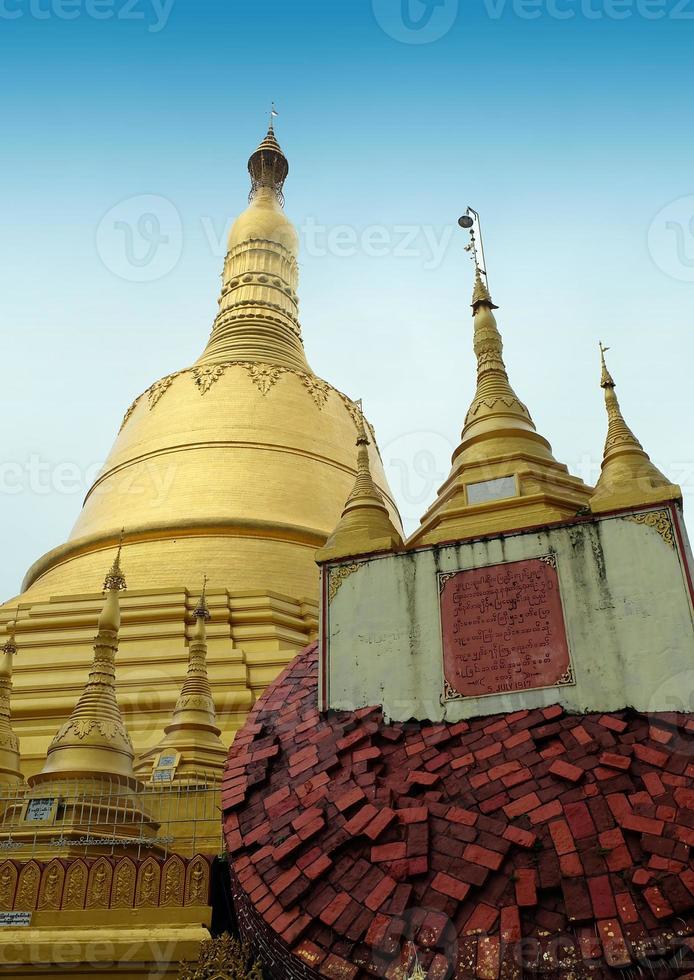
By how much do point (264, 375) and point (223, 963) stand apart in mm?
17036

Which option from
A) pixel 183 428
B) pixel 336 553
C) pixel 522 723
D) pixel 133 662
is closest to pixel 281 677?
pixel 336 553

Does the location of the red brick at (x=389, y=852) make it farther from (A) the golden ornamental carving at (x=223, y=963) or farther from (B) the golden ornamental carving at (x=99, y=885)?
(B) the golden ornamental carving at (x=99, y=885)

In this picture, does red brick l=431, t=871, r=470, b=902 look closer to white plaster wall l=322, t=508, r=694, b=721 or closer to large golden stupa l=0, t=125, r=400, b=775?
white plaster wall l=322, t=508, r=694, b=721

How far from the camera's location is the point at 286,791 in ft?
20.1

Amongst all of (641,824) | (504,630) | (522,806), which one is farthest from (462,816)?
(504,630)

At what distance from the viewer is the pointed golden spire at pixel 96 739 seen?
9.68 meters

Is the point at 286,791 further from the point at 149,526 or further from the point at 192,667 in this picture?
the point at 149,526

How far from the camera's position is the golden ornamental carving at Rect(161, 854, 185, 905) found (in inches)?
261

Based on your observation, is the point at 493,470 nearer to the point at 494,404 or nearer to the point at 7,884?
the point at 494,404

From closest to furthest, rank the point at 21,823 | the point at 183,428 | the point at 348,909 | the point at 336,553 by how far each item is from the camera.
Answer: the point at 348,909 → the point at 336,553 → the point at 21,823 → the point at 183,428

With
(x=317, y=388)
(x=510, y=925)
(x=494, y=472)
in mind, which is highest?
(x=317, y=388)

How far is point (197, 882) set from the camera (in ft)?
21.8

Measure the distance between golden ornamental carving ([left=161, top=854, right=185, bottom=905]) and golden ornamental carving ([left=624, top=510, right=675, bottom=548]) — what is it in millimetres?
4199

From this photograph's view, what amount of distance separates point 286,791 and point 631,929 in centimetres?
246
